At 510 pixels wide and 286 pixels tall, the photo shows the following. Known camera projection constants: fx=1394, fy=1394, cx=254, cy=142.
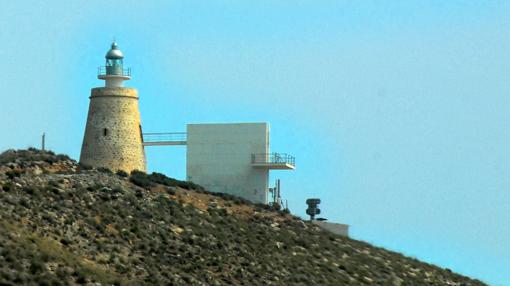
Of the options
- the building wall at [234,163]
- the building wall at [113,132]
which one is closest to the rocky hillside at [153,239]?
the building wall at [234,163]

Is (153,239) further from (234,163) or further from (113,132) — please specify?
(113,132)

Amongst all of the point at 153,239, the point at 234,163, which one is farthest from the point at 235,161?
the point at 153,239

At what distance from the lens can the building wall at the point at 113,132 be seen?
89188 millimetres

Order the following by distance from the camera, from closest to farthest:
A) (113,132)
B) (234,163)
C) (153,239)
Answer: (153,239) < (234,163) < (113,132)

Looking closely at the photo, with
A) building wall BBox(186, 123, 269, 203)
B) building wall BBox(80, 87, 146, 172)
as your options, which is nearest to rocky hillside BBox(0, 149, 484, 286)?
building wall BBox(186, 123, 269, 203)

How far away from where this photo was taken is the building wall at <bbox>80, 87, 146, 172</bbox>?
293 feet

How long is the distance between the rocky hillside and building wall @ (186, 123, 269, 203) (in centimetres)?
293

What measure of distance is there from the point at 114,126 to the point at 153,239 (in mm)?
22761

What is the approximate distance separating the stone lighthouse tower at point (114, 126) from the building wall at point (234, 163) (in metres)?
4.19

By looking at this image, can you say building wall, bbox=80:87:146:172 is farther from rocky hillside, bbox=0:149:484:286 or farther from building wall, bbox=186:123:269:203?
rocky hillside, bbox=0:149:484:286

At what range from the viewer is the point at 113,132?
89750 millimetres

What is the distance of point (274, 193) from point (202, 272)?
87.7ft

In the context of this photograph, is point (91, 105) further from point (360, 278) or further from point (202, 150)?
point (360, 278)

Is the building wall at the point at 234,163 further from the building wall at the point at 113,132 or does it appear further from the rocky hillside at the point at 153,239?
the building wall at the point at 113,132
